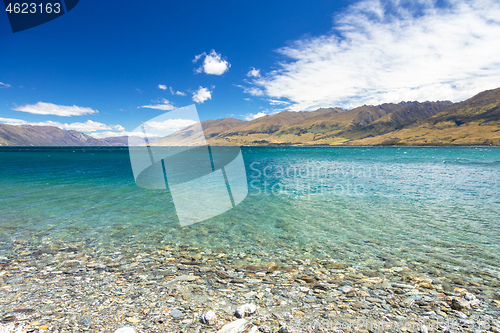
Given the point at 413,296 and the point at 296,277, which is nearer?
the point at 413,296

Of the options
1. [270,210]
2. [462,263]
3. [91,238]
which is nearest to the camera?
[462,263]

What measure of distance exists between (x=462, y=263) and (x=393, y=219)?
6.83 m

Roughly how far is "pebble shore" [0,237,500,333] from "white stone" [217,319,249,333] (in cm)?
3

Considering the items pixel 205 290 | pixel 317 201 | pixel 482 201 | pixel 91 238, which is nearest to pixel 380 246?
pixel 205 290

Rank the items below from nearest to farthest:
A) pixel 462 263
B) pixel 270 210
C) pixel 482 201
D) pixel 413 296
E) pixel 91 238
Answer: pixel 413 296 < pixel 462 263 < pixel 91 238 < pixel 270 210 < pixel 482 201

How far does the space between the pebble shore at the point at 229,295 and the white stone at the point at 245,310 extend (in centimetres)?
3

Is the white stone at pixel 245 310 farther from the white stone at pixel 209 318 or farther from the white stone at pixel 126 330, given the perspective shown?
the white stone at pixel 126 330

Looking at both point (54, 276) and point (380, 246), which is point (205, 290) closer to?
point (54, 276)

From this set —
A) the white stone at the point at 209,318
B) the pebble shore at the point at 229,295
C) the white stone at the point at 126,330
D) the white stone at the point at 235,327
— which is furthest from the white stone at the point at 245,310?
the white stone at the point at 126,330

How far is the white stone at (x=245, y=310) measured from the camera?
6.06 m

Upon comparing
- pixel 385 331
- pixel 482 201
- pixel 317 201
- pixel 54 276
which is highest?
pixel 54 276

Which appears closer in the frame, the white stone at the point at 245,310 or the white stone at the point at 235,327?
the white stone at the point at 235,327

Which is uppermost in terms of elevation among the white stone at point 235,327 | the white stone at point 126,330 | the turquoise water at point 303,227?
the white stone at point 126,330

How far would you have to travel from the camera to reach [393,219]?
53.5 feet
